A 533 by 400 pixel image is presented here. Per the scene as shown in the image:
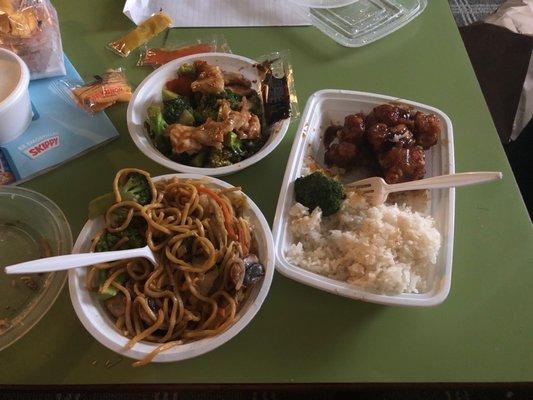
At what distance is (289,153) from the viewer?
136 centimetres

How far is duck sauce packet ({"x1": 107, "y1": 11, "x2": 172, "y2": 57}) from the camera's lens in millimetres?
1573

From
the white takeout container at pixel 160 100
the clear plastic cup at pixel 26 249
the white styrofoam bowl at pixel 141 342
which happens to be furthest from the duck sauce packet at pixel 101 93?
the white styrofoam bowl at pixel 141 342

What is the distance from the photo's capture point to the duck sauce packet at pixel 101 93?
1390 mm

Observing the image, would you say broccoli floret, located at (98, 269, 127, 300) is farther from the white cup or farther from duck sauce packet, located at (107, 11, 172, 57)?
duck sauce packet, located at (107, 11, 172, 57)

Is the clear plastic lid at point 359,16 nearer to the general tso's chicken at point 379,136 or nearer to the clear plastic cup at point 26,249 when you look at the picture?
the general tso's chicken at point 379,136

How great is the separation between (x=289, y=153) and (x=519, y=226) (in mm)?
665

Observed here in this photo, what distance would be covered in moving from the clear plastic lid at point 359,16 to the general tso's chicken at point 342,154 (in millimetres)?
501

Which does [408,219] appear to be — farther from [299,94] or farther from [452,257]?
[299,94]

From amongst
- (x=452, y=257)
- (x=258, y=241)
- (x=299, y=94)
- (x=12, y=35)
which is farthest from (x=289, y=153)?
(x=12, y=35)

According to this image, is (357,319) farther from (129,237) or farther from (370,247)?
(129,237)

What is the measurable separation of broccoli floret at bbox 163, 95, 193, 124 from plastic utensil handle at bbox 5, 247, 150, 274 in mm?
442

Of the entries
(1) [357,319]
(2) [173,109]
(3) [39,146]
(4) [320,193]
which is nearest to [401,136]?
(4) [320,193]

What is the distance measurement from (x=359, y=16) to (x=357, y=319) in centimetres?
115

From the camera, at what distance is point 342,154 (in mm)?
1296
